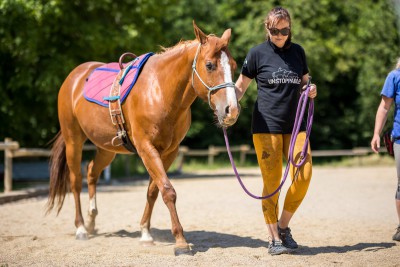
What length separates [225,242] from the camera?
568cm

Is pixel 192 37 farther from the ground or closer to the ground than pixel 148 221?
farther from the ground

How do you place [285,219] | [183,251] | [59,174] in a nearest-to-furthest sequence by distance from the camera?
[183,251] → [285,219] → [59,174]

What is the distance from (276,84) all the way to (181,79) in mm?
921

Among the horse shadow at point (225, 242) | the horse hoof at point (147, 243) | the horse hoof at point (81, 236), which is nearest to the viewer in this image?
the horse shadow at point (225, 242)

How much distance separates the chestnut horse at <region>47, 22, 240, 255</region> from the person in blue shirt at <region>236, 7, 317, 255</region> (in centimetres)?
29

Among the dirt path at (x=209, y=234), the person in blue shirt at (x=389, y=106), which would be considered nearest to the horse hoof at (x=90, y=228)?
the dirt path at (x=209, y=234)

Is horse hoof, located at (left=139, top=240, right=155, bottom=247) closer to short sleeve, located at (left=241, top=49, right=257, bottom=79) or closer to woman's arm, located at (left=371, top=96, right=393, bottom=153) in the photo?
short sleeve, located at (left=241, top=49, right=257, bottom=79)

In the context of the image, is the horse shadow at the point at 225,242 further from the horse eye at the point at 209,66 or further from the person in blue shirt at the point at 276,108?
the horse eye at the point at 209,66

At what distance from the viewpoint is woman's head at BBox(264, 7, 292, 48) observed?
470 cm

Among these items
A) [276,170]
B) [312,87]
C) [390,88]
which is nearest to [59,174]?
[276,170]

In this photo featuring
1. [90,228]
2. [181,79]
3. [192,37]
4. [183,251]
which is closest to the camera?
[183,251]

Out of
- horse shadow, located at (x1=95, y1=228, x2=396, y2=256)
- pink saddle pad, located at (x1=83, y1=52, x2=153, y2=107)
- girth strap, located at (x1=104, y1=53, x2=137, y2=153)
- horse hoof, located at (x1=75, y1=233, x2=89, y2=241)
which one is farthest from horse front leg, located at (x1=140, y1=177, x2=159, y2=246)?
pink saddle pad, located at (x1=83, y1=52, x2=153, y2=107)

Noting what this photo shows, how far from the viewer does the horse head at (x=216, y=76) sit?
455cm

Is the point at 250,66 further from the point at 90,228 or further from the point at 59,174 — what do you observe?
the point at 59,174
